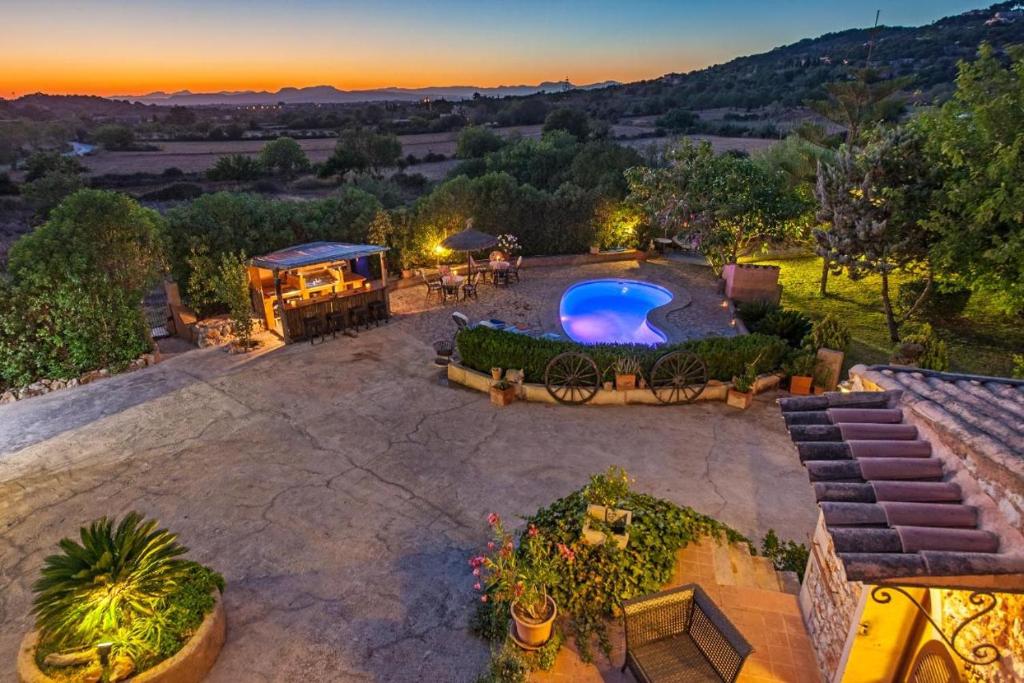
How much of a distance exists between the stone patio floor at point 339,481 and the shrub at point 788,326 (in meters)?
2.86

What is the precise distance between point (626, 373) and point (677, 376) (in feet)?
3.52

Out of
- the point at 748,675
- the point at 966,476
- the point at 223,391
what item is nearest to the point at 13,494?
the point at 223,391

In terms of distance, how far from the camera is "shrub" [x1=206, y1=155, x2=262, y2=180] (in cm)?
4875

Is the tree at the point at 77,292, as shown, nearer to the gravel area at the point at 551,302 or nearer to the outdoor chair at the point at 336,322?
the outdoor chair at the point at 336,322

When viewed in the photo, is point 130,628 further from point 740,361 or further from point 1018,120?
point 1018,120

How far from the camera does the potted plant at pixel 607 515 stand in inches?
235

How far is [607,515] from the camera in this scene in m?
6.17

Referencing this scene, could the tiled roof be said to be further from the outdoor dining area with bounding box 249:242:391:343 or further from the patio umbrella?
the patio umbrella

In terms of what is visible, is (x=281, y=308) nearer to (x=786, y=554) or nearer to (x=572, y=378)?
(x=572, y=378)

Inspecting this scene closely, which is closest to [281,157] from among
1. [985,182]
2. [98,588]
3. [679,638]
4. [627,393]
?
[627,393]

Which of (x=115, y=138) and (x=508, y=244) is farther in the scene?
(x=115, y=138)

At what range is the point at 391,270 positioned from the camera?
20016 mm

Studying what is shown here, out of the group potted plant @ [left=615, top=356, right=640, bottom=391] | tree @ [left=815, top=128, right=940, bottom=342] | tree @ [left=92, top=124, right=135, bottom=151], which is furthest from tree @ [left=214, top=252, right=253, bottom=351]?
tree @ [left=92, top=124, right=135, bottom=151]

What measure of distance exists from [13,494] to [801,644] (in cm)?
1137
